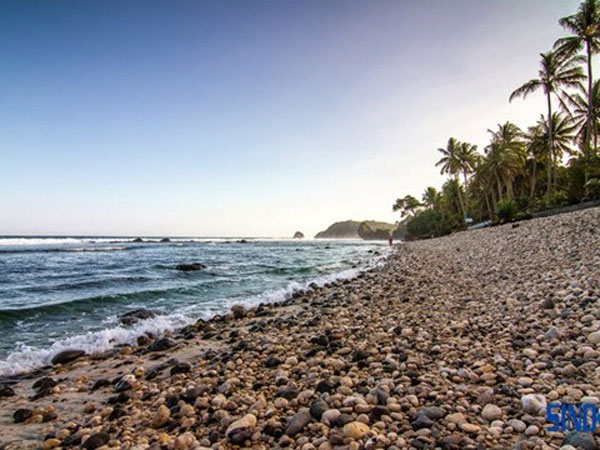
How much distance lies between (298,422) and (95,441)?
6.62 feet

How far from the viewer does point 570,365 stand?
3.01 meters

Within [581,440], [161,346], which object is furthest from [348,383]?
[161,346]

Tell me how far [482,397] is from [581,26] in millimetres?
36403

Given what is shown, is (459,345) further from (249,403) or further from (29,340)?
(29,340)

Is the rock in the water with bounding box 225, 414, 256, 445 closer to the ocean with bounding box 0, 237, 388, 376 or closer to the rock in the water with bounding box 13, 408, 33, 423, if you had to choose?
the rock in the water with bounding box 13, 408, 33, 423

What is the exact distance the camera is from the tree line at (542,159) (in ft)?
82.5

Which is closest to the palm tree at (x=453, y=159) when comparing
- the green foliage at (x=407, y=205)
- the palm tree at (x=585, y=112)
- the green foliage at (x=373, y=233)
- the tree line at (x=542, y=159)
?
the tree line at (x=542, y=159)

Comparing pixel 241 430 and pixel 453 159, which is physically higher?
pixel 453 159

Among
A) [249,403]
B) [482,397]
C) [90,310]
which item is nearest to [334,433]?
[249,403]

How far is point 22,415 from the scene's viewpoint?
3.58 metres

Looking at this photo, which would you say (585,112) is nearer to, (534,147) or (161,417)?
(534,147)

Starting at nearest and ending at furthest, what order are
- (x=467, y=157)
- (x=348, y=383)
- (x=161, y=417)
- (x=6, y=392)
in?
(x=161, y=417) < (x=348, y=383) < (x=6, y=392) < (x=467, y=157)

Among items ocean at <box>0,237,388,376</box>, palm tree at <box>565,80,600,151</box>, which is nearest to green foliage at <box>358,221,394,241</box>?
palm tree at <box>565,80,600,151</box>

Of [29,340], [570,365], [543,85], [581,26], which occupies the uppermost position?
[581,26]
